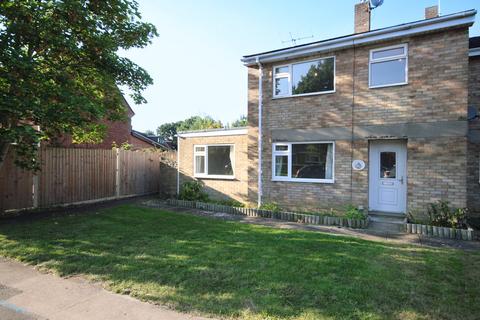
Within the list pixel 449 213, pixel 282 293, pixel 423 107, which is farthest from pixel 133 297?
pixel 423 107

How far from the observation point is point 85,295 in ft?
12.8

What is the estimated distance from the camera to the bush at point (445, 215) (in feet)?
24.2

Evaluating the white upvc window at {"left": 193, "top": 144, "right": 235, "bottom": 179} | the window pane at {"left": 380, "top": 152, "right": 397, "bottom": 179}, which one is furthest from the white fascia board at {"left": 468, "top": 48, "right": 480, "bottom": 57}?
the white upvc window at {"left": 193, "top": 144, "right": 235, "bottom": 179}

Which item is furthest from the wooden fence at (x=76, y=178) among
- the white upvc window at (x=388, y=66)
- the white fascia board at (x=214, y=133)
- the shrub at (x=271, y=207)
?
the white upvc window at (x=388, y=66)

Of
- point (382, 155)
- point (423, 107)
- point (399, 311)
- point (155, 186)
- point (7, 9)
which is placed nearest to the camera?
point (399, 311)

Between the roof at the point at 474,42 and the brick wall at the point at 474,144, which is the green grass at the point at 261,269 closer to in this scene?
the brick wall at the point at 474,144

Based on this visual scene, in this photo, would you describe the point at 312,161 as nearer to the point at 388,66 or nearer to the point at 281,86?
the point at 281,86

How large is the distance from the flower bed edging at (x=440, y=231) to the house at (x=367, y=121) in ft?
2.97

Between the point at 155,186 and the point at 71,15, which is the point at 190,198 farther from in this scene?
the point at 71,15

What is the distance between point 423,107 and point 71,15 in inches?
404

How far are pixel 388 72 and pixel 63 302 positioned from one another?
9.85 m

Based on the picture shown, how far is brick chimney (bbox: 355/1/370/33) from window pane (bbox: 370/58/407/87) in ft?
7.74

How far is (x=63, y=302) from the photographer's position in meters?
3.73

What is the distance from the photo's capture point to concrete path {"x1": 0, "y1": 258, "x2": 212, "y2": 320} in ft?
11.1
